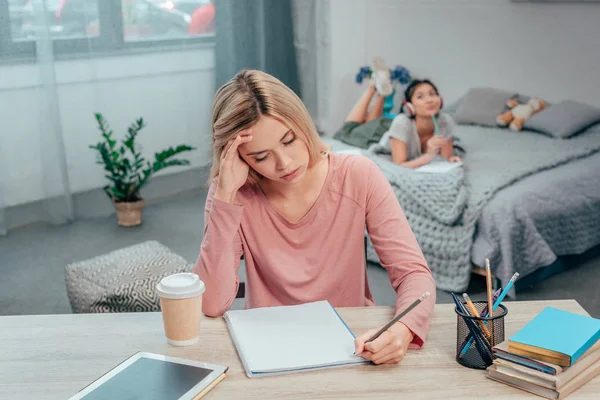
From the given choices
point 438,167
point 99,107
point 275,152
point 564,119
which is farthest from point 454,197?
point 99,107

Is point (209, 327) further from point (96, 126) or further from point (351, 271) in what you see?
point (96, 126)

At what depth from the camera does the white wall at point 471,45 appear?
4199 mm

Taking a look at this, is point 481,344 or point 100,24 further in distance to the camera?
point 100,24

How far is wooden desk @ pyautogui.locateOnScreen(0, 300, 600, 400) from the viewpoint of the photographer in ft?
3.55

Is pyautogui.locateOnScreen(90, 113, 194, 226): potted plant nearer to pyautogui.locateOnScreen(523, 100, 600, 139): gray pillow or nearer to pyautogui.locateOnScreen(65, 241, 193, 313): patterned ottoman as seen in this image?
pyautogui.locateOnScreen(65, 241, 193, 313): patterned ottoman

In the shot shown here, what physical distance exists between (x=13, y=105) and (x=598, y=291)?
294 centimetres

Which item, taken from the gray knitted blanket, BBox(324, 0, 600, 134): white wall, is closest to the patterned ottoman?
the gray knitted blanket

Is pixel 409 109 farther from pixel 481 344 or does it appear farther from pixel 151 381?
pixel 151 381

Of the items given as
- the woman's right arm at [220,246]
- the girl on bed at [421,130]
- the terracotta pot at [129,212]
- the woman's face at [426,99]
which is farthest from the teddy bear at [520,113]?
the woman's right arm at [220,246]

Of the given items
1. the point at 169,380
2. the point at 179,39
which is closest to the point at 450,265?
the point at 169,380

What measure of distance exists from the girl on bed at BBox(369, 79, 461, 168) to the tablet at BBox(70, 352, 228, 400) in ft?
7.45

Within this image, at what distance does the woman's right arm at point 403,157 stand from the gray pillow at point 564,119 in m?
0.93

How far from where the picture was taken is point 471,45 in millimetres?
4656

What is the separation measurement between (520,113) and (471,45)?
0.73 m
